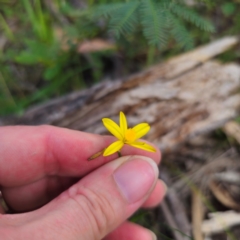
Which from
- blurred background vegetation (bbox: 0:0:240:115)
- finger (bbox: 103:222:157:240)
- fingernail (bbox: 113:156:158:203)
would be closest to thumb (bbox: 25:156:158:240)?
fingernail (bbox: 113:156:158:203)

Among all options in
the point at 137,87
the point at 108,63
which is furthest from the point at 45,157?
the point at 108,63

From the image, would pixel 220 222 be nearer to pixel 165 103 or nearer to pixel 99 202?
pixel 165 103

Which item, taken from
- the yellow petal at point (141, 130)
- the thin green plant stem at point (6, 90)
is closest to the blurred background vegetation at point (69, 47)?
the thin green plant stem at point (6, 90)

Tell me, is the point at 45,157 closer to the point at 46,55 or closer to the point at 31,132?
the point at 31,132

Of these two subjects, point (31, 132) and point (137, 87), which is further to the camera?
point (137, 87)

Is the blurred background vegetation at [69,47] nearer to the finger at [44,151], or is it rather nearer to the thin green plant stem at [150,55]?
the thin green plant stem at [150,55]

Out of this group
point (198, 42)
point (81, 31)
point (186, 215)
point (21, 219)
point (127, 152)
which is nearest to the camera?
point (21, 219)

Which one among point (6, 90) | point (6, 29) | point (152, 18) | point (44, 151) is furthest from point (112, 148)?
point (6, 29)
